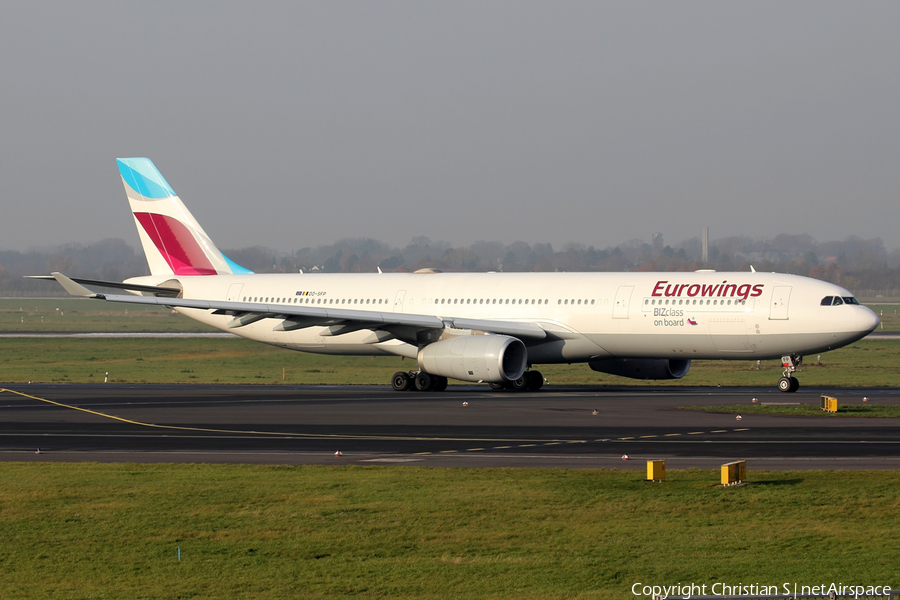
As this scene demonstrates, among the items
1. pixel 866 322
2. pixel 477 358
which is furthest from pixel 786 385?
pixel 477 358

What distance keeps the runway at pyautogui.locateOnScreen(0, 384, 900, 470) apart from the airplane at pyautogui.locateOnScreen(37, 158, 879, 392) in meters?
1.72

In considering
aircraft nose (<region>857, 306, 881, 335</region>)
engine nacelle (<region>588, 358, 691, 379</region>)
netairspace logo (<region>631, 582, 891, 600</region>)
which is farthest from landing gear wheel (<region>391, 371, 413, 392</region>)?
netairspace logo (<region>631, 582, 891, 600</region>)

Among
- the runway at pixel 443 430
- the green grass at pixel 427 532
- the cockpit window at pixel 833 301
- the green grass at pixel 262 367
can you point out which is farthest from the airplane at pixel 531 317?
the green grass at pixel 427 532

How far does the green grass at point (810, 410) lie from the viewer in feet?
96.6

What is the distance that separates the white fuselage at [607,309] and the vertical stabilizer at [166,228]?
3544 millimetres

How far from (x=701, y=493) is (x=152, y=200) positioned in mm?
39485

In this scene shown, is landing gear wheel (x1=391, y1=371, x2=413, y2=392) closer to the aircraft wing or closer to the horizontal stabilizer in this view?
the aircraft wing

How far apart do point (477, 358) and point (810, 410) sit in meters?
11.7

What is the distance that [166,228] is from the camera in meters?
51.1

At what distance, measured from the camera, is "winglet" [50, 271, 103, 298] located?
3756 centimetres

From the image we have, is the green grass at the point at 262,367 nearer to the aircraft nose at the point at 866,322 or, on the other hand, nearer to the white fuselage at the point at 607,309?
the white fuselage at the point at 607,309

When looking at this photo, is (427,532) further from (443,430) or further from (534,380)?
(534,380)

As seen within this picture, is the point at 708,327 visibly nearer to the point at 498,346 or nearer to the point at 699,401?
the point at 699,401

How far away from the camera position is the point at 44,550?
43.4 feet
